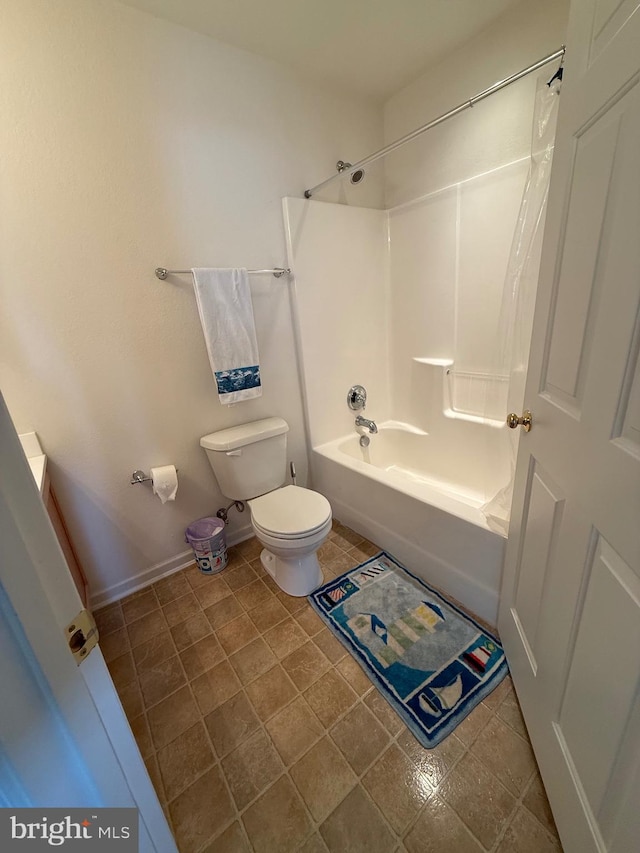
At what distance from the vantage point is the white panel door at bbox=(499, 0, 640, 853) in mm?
571

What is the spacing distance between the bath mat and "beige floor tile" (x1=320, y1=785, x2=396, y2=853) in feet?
0.76

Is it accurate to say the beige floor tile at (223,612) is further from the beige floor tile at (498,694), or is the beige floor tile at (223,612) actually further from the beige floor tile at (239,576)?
the beige floor tile at (498,694)

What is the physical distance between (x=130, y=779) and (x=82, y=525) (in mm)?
1278

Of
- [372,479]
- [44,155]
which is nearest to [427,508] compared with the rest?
[372,479]

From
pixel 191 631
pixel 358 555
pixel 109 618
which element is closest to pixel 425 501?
pixel 358 555

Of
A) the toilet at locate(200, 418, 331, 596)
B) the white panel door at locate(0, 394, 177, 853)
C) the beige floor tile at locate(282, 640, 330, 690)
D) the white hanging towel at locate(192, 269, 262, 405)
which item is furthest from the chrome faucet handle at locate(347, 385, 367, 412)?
the white panel door at locate(0, 394, 177, 853)

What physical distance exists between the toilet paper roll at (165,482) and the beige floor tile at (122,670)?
0.65m

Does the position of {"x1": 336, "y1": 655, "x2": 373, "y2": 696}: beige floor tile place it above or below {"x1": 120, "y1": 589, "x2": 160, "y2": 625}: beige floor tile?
above

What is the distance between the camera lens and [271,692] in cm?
122

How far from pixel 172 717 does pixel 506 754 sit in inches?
42.8

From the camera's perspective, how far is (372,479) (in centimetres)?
177

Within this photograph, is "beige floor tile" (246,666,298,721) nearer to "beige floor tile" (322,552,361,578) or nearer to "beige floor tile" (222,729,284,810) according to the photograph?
"beige floor tile" (222,729,284,810)

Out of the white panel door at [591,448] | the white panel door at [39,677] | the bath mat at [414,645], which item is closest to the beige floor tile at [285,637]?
the bath mat at [414,645]
